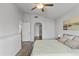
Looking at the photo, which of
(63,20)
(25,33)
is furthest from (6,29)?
(25,33)

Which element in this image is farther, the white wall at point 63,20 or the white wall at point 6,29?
the white wall at point 63,20

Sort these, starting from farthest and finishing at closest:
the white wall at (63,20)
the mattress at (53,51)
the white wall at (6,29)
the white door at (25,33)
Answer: the white door at (25,33) → the white wall at (63,20) → the white wall at (6,29) → the mattress at (53,51)

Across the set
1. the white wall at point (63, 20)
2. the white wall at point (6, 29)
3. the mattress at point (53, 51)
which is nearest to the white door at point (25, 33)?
the white wall at point (63, 20)

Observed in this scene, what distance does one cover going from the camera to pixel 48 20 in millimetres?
4617

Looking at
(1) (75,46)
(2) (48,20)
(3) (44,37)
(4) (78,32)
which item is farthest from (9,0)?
(3) (44,37)

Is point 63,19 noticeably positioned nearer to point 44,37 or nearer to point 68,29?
point 68,29

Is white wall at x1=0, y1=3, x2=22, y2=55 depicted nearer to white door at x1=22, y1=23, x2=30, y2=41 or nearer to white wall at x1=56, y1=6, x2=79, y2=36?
white wall at x1=56, y1=6, x2=79, y2=36

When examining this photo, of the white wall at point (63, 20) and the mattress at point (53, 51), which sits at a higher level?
the white wall at point (63, 20)

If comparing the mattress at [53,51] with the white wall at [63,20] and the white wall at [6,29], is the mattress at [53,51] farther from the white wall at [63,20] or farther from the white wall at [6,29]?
the white wall at [63,20]

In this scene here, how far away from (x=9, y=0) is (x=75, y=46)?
6.38 ft

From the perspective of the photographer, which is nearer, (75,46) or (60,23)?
(75,46)

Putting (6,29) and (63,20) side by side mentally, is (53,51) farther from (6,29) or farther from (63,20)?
(63,20)

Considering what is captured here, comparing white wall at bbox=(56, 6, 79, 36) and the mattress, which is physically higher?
white wall at bbox=(56, 6, 79, 36)

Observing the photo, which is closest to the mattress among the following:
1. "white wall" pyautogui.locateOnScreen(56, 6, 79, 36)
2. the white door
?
"white wall" pyautogui.locateOnScreen(56, 6, 79, 36)
